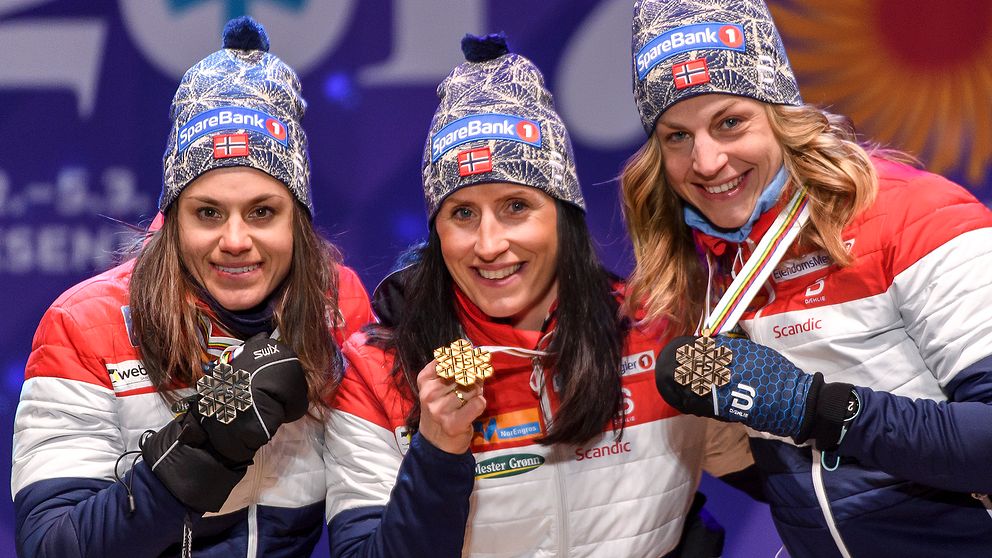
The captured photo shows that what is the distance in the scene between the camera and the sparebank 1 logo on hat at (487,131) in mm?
2381

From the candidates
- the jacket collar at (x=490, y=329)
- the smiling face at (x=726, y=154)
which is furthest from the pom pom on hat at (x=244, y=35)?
the smiling face at (x=726, y=154)

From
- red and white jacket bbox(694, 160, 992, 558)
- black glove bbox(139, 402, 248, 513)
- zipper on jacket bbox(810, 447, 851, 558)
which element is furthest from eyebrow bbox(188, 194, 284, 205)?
zipper on jacket bbox(810, 447, 851, 558)

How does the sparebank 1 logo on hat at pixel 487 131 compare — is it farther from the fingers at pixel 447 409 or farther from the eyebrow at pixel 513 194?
the fingers at pixel 447 409

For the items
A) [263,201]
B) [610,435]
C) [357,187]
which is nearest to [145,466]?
[263,201]

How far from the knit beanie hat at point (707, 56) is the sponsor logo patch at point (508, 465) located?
82 centimetres

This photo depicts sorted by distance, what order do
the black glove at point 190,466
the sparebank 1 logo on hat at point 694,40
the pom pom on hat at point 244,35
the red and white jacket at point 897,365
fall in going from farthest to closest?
the pom pom on hat at point 244,35 < the sparebank 1 logo on hat at point 694,40 < the black glove at point 190,466 < the red and white jacket at point 897,365

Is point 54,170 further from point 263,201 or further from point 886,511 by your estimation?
point 886,511

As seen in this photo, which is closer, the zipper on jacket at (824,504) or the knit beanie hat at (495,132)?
the zipper on jacket at (824,504)

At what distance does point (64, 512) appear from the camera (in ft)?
7.42

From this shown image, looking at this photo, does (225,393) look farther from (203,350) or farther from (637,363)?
(637,363)

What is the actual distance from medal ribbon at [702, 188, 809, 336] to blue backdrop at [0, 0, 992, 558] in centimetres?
112

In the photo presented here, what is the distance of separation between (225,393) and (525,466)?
2.22 ft

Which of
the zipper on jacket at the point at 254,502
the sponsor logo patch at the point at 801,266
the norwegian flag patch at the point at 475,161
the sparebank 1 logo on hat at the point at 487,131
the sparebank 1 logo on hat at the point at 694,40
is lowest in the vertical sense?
the zipper on jacket at the point at 254,502

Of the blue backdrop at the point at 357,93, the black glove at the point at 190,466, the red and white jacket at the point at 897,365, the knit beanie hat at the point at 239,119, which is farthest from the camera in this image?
the blue backdrop at the point at 357,93
